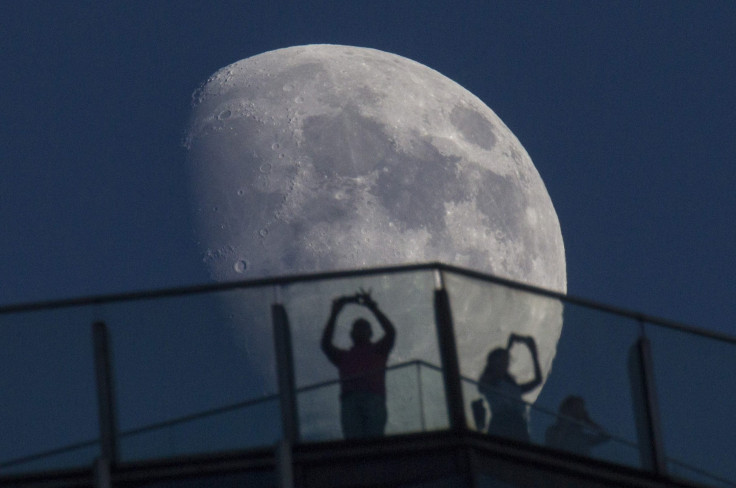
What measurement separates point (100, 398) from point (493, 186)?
551 inches

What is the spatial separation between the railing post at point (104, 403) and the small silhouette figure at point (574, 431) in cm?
283

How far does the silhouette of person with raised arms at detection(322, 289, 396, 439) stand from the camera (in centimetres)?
1016

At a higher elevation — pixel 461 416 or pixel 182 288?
pixel 182 288

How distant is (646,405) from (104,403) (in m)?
3.64

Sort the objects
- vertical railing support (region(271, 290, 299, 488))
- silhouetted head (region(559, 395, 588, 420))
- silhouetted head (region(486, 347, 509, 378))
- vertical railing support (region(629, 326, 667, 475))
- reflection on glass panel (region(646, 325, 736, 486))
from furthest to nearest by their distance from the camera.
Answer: reflection on glass panel (region(646, 325, 736, 486)), vertical railing support (region(629, 326, 667, 475)), silhouetted head (region(559, 395, 588, 420)), silhouetted head (region(486, 347, 509, 378)), vertical railing support (region(271, 290, 299, 488))

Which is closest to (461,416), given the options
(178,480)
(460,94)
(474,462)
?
(474,462)

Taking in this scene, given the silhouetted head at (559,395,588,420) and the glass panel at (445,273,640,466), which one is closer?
the glass panel at (445,273,640,466)

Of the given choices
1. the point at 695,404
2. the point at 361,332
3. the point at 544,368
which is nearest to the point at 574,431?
the point at 544,368

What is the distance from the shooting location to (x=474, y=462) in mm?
10055

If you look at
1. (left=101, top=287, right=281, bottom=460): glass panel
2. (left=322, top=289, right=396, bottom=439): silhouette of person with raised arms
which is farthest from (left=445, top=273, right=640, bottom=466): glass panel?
(left=101, top=287, right=281, bottom=460): glass panel

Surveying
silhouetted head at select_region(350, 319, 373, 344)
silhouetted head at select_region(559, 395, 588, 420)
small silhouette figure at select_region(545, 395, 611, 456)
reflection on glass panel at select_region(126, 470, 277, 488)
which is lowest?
reflection on glass panel at select_region(126, 470, 277, 488)

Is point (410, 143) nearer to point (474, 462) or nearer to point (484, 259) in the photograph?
point (484, 259)

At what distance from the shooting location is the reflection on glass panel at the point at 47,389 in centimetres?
1012

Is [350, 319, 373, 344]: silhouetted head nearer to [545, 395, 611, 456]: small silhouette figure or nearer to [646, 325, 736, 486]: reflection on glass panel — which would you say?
[545, 395, 611, 456]: small silhouette figure
